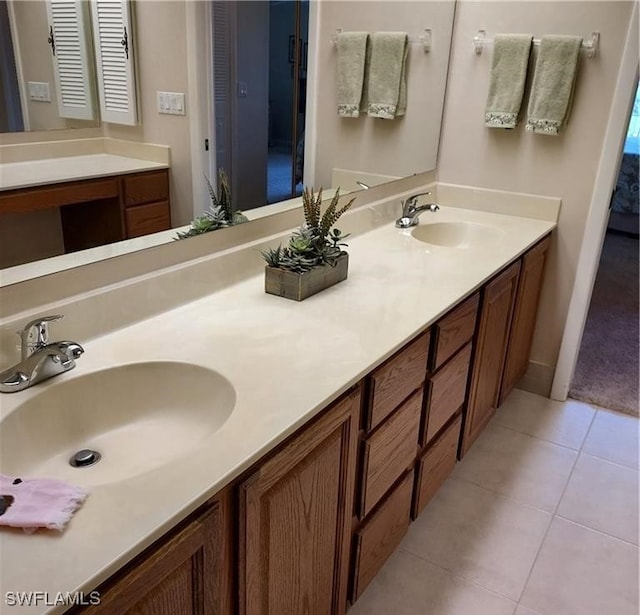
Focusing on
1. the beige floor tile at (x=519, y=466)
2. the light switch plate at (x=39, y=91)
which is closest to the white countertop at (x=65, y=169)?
the light switch plate at (x=39, y=91)

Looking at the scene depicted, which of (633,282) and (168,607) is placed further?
(633,282)

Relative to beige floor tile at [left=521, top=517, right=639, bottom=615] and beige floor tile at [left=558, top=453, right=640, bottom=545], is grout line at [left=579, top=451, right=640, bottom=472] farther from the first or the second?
beige floor tile at [left=521, top=517, right=639, bottom=615]

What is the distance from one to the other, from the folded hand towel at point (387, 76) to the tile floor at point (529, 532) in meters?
1.43

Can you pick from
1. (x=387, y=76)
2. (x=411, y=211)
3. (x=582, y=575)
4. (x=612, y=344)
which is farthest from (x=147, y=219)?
(x=612, y=344)

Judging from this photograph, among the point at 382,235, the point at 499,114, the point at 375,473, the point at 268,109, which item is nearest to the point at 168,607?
the point at 375,473

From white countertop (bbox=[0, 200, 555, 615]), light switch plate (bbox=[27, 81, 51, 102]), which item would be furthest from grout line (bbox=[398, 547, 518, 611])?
light switch plate (bbox=[27, 81, 51, 102])

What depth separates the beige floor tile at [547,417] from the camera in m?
2.52

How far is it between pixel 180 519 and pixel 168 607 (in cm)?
14

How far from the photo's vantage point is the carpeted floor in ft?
9.31

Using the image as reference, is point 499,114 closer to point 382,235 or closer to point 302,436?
point 382,235

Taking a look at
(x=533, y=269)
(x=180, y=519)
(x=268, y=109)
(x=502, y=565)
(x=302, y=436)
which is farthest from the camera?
(x=533, y=269)

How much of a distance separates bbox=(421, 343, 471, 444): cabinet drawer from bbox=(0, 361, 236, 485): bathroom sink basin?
741 mm

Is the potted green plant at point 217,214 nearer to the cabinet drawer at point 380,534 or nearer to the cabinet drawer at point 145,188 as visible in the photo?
the cabinet drawer at point 145,188

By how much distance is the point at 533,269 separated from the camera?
241 cm
